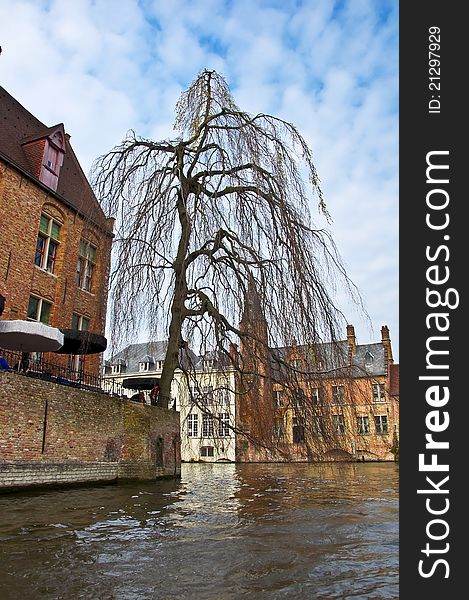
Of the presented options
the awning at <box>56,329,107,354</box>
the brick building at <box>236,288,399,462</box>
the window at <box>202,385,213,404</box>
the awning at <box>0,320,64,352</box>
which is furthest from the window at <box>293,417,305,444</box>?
the awning at <box>0,320,64,352</box>

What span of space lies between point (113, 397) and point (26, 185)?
7.48 meters

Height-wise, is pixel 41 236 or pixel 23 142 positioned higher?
pixel 23 142

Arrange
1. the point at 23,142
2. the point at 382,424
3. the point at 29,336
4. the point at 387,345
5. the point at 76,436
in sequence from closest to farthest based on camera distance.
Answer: the point at 29,336 < the point at 76,436 < the point at 23,142 < the point at 382,424 < the point at 387,345

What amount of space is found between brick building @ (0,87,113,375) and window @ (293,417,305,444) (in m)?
7.51

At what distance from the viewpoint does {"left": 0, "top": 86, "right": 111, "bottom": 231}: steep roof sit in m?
16.6

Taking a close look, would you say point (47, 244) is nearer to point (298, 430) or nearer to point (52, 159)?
point (52, 159)

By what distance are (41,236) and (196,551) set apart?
14.3 metres

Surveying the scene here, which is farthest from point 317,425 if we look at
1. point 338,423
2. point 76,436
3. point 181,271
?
point 76,436

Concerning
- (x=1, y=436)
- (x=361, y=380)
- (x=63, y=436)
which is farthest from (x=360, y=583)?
(x=63, y=436)

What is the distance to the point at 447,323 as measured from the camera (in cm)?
273

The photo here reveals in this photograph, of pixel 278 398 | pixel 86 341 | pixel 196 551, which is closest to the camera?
pixel 196 551

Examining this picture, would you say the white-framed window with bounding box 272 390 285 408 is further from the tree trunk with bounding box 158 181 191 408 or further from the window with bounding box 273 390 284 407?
the tree trunk with bounding box 158 181 191 408

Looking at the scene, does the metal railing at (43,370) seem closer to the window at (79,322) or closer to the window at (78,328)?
the window at (78,328)

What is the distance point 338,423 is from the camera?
8531 millimetres
